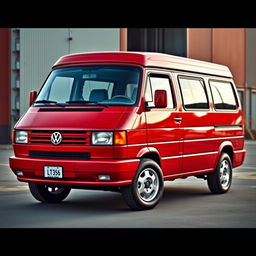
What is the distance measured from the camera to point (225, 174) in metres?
11.5

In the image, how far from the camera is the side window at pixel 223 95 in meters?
11.4

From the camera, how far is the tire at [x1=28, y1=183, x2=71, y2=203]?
9883 millimetres

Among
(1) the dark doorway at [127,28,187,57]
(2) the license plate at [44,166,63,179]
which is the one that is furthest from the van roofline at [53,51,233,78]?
(1) the dark doorway at [127,28,187,57]

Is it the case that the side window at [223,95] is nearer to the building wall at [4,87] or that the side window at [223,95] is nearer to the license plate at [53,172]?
the license plate at [53,172]

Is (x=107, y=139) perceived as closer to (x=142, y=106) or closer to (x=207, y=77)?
(x=142, y=106)

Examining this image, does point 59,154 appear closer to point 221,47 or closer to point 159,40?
point 159,40

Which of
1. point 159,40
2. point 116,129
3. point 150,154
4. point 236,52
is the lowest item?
point 150,154

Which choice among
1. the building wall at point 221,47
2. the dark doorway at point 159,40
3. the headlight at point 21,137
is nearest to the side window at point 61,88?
the headlight at point 21,137

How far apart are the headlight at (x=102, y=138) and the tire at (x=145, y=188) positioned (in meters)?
0.64

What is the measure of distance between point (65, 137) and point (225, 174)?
3.74 metres

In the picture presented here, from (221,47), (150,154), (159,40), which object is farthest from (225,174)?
(221,47)
